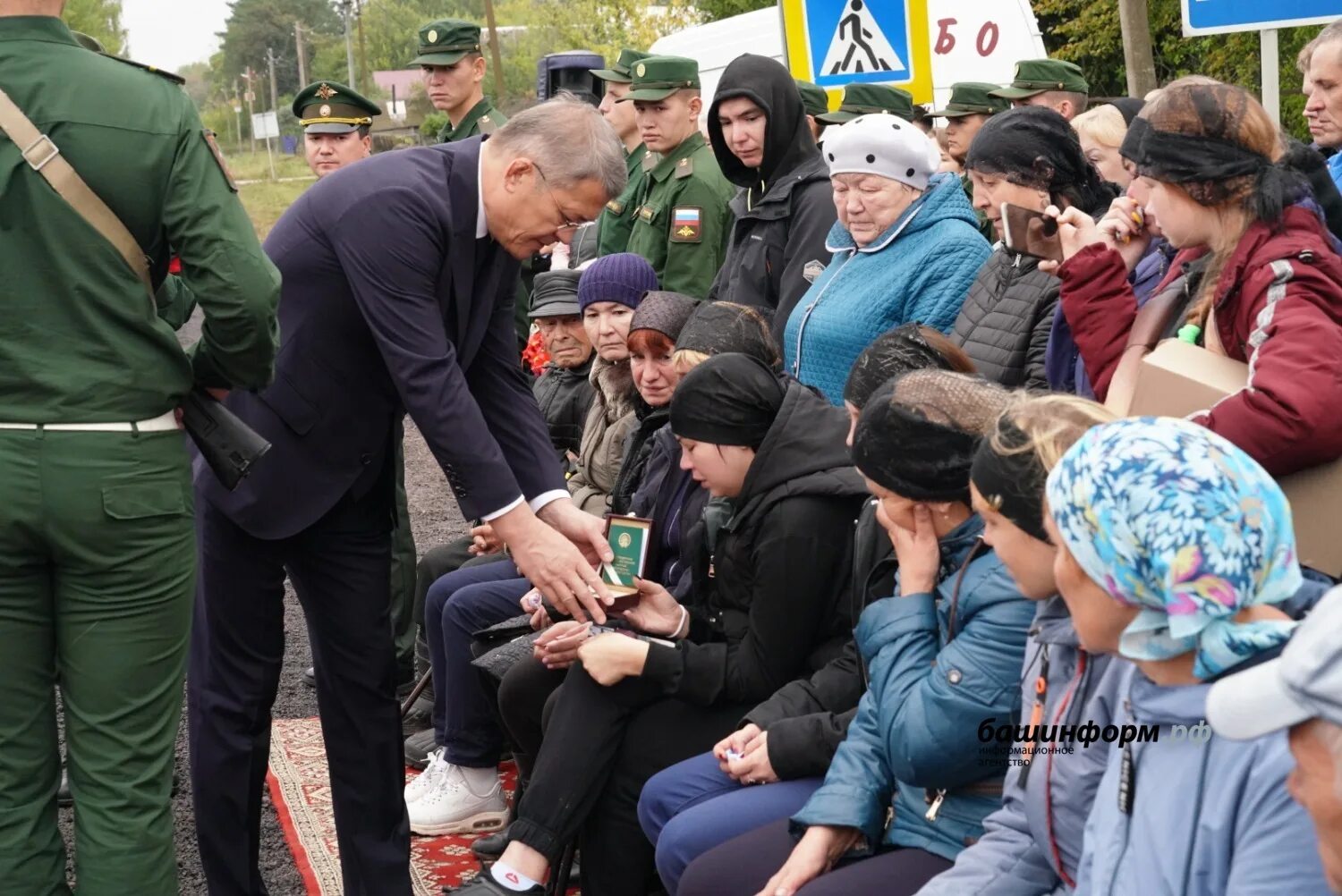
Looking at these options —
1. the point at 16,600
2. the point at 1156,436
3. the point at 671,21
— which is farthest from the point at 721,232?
the point at 671,21

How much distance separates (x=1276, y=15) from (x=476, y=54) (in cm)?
413

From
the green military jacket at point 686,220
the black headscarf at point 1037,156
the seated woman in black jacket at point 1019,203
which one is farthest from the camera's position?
the green military jacket at point 686,220

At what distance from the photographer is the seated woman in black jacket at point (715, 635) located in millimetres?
3598

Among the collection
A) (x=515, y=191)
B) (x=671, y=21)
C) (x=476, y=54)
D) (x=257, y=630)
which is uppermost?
(x=671, y=21)

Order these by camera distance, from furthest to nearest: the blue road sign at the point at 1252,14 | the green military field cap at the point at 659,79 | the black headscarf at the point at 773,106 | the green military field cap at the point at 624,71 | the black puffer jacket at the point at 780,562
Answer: the green military field cap at the point at 624,71
the green military field cap at the point at 659,79
the black headscarf at the point at 773,106
the blue road sign at the point at 1252,14
the black puffer jacket at the point at 780,562

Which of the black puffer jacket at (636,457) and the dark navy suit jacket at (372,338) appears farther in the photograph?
the black puffer jacket at (636,457)

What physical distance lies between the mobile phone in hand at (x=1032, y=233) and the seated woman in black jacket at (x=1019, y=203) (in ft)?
0.83

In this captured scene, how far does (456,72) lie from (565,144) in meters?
4.42

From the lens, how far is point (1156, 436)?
6.57 ft

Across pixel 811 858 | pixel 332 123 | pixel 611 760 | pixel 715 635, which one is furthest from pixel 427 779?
pixel 332 123

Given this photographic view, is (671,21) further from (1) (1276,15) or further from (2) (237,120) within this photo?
(2) (237,120)

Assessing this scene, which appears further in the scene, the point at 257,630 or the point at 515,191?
the point at 257,630

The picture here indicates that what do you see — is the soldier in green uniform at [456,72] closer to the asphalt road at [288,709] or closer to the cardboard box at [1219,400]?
the asphalt road at [288,709]

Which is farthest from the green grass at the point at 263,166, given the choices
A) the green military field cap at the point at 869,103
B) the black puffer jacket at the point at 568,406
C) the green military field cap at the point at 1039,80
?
the black puffer jacket at the point at 568,406
